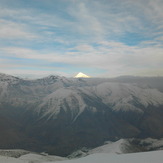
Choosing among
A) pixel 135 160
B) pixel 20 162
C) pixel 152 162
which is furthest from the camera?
pixel 20 162

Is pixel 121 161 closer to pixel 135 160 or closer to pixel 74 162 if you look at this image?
pixel 135 160

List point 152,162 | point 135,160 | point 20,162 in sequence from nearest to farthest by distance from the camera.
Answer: point 152,162 < point 135,160 < point 20,162

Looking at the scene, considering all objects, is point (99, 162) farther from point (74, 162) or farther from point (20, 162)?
point (20, 162)

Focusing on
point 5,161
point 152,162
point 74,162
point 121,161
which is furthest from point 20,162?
point 152,162

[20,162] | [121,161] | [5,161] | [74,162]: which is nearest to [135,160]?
[121,161]

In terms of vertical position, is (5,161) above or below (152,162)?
below

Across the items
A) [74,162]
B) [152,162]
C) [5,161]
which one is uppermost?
[152,162]

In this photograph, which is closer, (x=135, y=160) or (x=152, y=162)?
(x=152, y=162)

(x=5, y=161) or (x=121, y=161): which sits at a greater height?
(x=121, y=161)

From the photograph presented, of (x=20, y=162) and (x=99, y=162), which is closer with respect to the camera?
(x=99, y=162)
